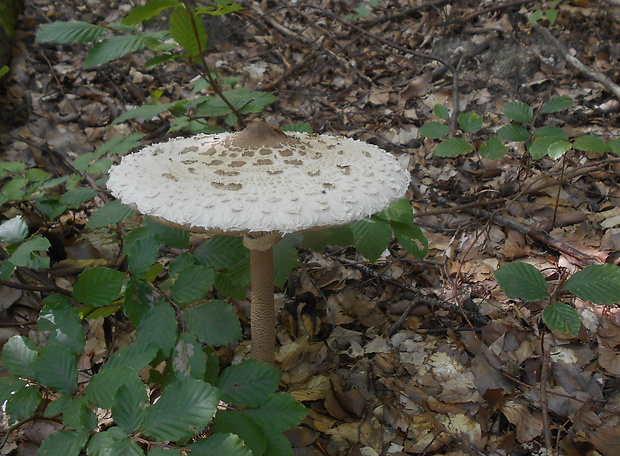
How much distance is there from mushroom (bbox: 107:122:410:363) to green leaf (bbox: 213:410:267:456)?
0.82 m

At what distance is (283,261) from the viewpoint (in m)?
2.73

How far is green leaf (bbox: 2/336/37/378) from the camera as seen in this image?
1.77 metres

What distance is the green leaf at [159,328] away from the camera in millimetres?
1850

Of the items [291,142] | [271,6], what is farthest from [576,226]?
[271,6]

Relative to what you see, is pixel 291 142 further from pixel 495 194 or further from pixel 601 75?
pixel 601 75

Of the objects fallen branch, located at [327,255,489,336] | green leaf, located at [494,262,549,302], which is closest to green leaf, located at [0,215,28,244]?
fallen branch, located at [327,255,489,336]

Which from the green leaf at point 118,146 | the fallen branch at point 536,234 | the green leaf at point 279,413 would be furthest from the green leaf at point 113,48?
the fallen branch at point 536,234

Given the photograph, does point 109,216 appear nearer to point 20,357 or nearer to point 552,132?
point 20,357

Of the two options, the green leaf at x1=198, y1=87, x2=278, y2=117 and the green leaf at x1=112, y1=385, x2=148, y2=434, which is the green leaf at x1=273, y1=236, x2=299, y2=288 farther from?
the green leaf at x1=112, y1=385, x2=148, y2=434

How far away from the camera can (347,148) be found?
2.29 meters

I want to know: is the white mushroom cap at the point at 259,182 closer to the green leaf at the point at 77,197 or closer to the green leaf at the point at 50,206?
the green leaf at the point at 77,197

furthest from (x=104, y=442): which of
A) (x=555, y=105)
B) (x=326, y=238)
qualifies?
(x=555, y=105)

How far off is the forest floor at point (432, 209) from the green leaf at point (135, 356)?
1.22m

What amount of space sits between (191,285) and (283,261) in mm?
849
